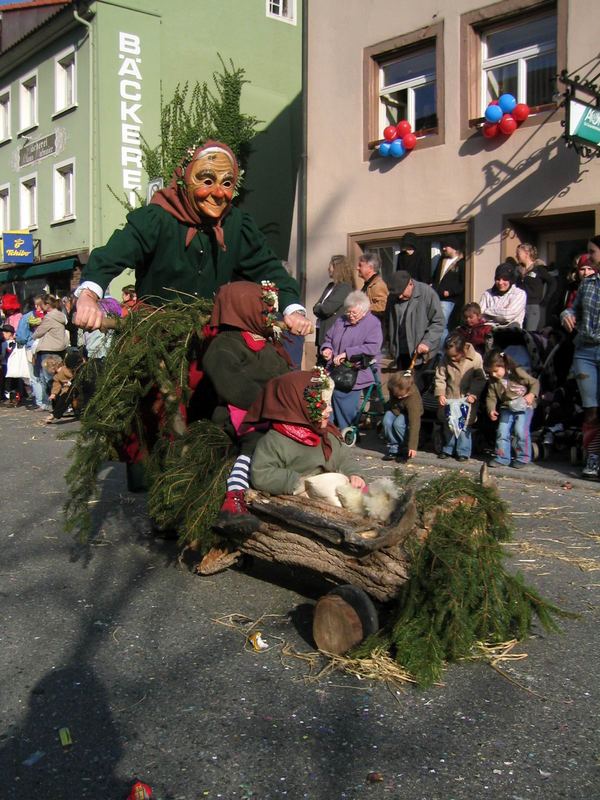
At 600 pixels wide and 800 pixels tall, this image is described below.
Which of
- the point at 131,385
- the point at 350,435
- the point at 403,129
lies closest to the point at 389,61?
the point at 403,129

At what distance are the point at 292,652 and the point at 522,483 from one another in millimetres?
4895

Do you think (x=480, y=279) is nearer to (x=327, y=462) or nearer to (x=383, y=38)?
(x=383, y=38)

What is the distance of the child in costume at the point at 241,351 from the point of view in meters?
4.59

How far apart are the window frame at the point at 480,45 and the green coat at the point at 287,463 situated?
9664mm

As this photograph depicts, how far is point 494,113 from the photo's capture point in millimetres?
12836

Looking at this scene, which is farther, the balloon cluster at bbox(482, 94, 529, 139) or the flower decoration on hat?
the balloon cluster at bbox(482, 94, 529, 139)

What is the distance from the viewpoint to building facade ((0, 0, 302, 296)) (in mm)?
24000

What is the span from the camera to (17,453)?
10.0m

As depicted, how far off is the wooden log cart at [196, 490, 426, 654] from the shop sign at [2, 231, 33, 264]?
25099 millimetres

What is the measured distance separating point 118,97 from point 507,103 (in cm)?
1451

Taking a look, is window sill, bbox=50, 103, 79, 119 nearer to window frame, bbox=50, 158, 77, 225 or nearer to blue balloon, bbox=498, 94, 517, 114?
window frame, bbox=50, 158, 77, 225

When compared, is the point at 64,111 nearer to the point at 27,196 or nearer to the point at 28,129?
the point at 28,129

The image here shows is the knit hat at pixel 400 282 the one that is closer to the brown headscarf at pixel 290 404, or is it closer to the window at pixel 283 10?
the brown headscarf at pixel 290 404

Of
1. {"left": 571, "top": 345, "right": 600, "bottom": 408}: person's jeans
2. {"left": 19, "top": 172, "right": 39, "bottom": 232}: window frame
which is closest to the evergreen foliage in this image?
{"left": 571, "top": 345, "right": 600, "bottom": 408}: person's jeans
